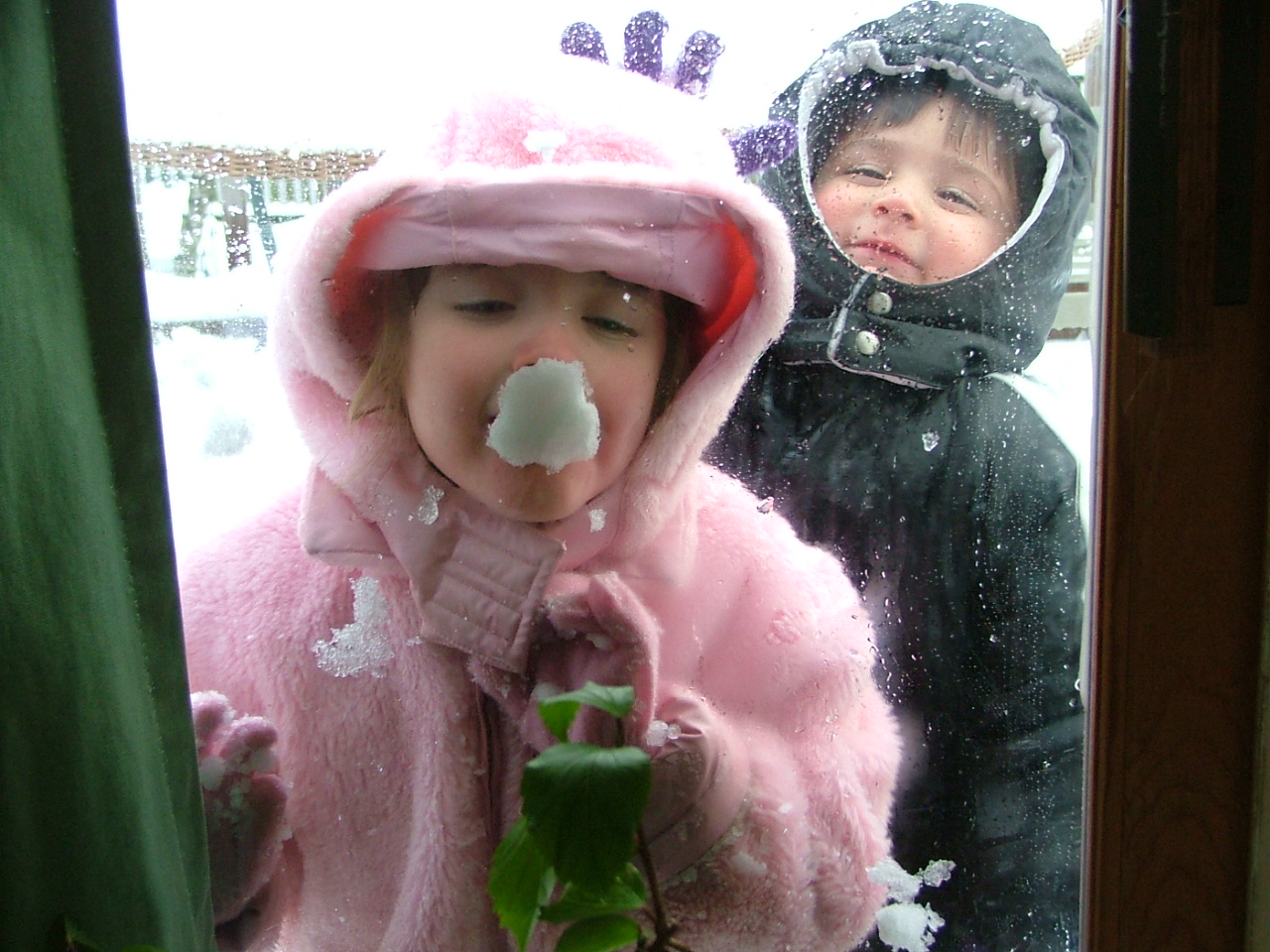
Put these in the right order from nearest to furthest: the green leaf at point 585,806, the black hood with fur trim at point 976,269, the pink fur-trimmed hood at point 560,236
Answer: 1. the green leaf at point 585,806
2. the pink fur-trimmed hood at point 560,236
3. the black hood with fur trim at point 976,269

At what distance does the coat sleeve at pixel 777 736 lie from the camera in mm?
707

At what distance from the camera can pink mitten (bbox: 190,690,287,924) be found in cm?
71

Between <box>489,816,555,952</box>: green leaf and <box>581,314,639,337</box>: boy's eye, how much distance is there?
0.31m

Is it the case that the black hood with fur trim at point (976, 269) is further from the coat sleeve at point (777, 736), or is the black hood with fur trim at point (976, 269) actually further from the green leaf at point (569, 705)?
the green leaf at point (569, 705)

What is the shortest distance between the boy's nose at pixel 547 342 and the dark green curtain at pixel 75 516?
0.74 feet

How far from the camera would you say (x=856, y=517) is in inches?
31.0

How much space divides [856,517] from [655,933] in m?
0.35

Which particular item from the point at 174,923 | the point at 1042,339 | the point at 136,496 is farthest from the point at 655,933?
the point at 1042,339

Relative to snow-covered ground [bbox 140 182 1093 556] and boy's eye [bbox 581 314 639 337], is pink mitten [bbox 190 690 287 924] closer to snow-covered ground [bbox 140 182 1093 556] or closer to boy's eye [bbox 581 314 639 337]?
snow-covered ground [bbox 140 182 1093 556]

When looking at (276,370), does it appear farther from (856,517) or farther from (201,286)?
(856,517)

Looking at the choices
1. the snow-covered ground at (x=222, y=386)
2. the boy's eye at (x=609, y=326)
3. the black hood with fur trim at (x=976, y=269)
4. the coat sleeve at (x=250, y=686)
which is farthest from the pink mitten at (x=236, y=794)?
the black hood with fur trim at (x=976, y=269)

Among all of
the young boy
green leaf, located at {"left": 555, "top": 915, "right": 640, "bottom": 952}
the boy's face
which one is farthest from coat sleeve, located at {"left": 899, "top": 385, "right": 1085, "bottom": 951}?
green leaf, located at {"left": 555, "top": 915, "right": 640, "bottom": 952}

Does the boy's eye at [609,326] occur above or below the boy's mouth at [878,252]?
below

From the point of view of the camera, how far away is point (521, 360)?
65 centimetres
